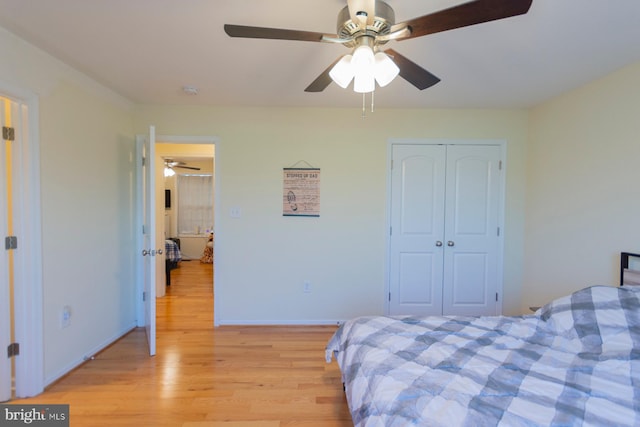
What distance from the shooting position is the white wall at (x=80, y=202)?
6.75 feet

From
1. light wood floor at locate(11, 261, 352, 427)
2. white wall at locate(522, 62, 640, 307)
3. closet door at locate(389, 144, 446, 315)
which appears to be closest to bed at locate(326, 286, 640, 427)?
light wood floor at locate(11, 261, 352, 427)

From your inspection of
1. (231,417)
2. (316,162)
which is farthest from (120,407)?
(316,162)

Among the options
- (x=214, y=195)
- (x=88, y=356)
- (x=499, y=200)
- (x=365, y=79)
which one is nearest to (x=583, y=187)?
(x=499, y=200)

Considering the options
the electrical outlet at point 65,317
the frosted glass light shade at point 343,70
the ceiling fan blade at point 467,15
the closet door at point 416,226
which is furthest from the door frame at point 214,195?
the ceiling fan blade at point 467,15

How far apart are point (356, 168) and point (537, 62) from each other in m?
1.70

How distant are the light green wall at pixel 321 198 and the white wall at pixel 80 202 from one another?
0.57m

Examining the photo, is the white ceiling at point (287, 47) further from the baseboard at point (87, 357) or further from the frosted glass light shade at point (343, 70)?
the baseboard at point (87, 357)

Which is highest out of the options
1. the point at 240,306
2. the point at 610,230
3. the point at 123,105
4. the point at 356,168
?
the point at 123,105

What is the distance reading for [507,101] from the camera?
2.89 metres

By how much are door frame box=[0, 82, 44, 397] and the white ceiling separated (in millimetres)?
610

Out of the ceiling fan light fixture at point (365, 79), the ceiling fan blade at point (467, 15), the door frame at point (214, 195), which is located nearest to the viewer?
the ceiling fan blade at point (467, 15)

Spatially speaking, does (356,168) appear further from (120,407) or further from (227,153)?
(120,407)

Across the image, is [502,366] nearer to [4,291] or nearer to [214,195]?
[214,195]

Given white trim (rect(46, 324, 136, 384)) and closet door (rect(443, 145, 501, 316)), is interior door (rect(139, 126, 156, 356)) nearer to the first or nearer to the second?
white trim (rect(46, 324, 136, 384))
